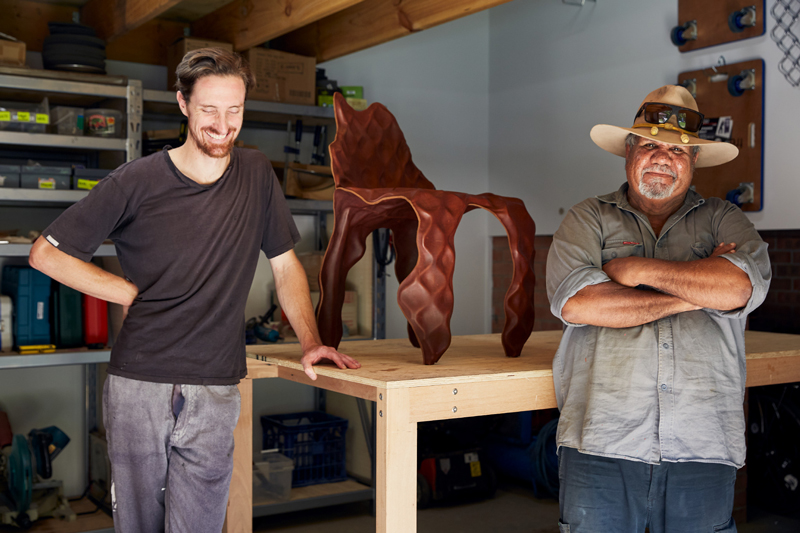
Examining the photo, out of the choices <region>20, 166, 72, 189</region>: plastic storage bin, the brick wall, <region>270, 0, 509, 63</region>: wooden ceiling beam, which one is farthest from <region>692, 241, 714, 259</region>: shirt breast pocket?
<region>20, 166, 72, 189</region>: plastic storage bin

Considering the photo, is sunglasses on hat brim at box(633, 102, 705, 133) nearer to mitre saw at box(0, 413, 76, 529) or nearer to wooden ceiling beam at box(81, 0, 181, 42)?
wooden ceiling beam at box(81, 0, 181, 42)

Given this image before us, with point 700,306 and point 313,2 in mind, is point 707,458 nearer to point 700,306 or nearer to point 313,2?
point 700,306

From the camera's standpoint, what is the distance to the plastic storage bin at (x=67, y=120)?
3.62 metres

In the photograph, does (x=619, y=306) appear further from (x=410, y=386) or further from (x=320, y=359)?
(x=320, y=359)

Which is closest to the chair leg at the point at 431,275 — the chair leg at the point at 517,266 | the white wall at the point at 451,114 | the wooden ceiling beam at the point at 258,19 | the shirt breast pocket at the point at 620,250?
the chair leg at the point at 517,266

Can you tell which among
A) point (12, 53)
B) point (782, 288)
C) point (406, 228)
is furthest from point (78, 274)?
point (782, 288)

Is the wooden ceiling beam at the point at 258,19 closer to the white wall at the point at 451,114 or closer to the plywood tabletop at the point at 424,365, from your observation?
the white wall at the point at 451,114

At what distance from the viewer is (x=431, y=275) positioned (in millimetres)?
1987

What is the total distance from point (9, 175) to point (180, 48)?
1.15 metres

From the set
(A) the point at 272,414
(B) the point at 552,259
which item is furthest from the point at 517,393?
(A) the point at 272,414

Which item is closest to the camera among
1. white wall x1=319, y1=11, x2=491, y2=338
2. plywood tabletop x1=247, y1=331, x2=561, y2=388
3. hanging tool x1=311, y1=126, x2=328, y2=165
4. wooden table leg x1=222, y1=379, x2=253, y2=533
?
plywood tabletop x1=247, y1=331, x2=561, y2=388

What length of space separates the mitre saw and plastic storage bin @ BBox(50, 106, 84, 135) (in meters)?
1.44

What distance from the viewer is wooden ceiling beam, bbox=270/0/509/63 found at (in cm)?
347

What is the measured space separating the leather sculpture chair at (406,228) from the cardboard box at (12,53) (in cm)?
210
